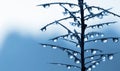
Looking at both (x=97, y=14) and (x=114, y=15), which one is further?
(x=97, y=14)

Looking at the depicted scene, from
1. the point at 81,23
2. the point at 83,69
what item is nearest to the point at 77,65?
the point at 83,69

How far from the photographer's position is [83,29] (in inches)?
300

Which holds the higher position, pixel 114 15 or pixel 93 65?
pixel 114 15

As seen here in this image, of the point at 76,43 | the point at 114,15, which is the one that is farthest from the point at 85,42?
the point at 114,15

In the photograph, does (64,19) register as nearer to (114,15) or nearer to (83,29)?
(83,29)

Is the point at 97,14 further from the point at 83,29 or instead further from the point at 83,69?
the point at 83,69

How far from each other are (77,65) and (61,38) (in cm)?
49

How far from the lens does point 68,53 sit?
7.49 meters

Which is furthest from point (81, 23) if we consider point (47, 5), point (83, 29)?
point (47, 5)

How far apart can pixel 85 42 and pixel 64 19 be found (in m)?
0.48

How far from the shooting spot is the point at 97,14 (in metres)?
7.54

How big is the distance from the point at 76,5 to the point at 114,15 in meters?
0.81

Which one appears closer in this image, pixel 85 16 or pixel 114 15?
pixel 114 15

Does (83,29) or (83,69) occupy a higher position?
(83,29)
